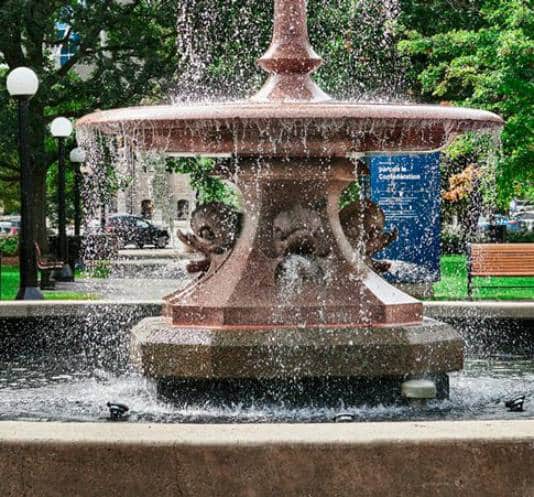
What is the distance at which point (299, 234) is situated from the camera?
820 centimetres

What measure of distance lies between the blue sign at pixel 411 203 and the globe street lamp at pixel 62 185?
21.5ft

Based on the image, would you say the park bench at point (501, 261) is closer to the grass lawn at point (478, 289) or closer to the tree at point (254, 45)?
the grass lawn at point (478, 289)

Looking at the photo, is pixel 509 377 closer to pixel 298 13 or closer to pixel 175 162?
pixel 298 13

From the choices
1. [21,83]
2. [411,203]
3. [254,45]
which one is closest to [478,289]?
[411,203]

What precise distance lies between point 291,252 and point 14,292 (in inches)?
629

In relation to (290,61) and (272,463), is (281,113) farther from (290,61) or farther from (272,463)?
(272,463)

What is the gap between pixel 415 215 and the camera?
2183cm

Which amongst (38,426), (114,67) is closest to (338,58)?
(114,67)

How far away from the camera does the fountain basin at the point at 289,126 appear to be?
748 cm

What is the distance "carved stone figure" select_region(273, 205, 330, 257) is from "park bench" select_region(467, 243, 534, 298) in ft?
37.4

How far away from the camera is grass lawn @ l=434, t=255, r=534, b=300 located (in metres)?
20.3

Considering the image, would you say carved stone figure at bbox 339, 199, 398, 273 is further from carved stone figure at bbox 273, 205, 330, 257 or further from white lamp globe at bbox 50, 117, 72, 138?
white lamp globe at bbox 50, 117, 72, 138

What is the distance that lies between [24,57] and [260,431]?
2982cm

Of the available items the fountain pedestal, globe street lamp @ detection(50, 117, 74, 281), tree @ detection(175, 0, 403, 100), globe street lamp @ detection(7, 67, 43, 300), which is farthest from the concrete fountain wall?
tree @ detection(175, 0, 403, 100)
